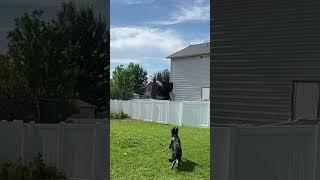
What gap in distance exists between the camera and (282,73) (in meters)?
8.51

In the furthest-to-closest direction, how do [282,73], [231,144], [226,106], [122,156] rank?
1. [122,156]
2. [226,106]
3. [282,73]
4. [231,144]

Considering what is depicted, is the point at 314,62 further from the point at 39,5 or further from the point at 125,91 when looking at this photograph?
the point at 125,91

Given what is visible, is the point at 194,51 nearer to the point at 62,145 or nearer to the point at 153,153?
the point at 153,153

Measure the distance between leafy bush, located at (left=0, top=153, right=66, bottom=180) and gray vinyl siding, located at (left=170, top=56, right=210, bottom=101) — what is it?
59.7ft

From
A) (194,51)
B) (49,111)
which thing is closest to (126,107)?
(194,51)

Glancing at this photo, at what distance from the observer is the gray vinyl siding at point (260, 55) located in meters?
8.18

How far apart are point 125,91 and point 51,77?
24111mm

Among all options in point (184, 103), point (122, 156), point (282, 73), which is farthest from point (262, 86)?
point (184, 103)

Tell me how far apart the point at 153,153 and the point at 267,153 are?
1054cm

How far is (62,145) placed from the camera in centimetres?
792

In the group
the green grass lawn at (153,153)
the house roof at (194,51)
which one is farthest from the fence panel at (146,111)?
the house roof at (194,51)

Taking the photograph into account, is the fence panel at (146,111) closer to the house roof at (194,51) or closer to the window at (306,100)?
the house roof at (194,51)

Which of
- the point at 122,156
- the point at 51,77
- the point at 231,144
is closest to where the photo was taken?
the point at 231,144

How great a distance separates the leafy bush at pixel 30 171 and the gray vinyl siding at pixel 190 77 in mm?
18184
